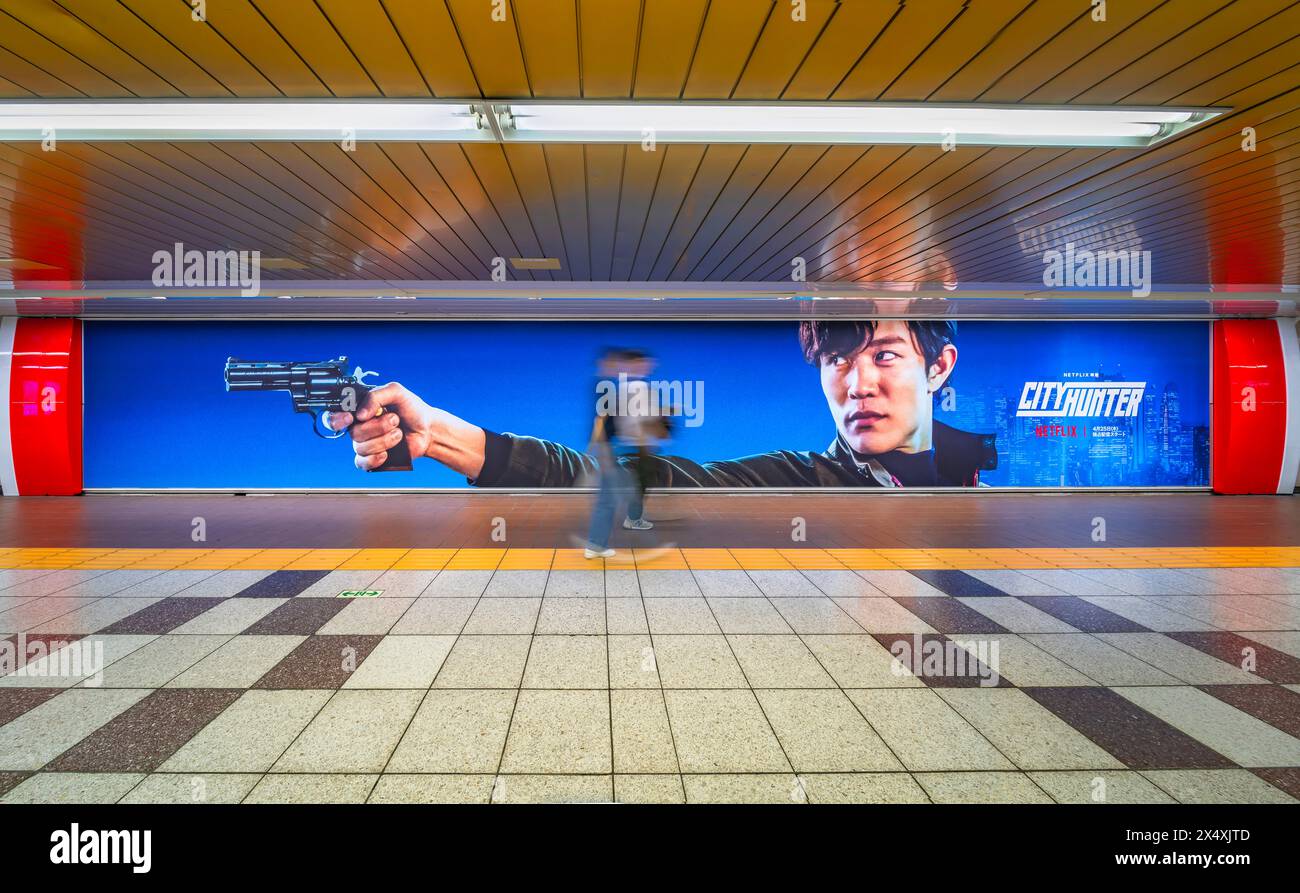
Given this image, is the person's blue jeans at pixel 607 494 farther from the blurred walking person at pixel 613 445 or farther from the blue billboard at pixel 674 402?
the blue billboard at pixel 674 402

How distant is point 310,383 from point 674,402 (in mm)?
6563

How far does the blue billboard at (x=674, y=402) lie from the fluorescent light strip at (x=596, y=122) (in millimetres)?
6631

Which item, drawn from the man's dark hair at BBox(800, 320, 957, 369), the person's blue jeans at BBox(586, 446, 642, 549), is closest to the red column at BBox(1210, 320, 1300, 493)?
the man's dark hair at BBox(800, 320, 957, 369)

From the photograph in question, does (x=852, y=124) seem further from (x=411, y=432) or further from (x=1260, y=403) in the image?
(x=1260, y=403)

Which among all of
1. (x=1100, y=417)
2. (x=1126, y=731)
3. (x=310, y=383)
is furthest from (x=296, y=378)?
(x=1100, y=417)

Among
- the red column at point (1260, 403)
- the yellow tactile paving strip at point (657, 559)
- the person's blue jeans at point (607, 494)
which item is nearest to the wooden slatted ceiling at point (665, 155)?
the person's blue jeans at point (607, 494)

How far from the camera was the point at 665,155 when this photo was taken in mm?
4113

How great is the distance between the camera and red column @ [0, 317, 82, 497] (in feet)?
33.3

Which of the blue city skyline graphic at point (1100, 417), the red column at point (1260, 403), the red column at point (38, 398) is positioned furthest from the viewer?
the blue city skyline graphic at point (1100, 417)

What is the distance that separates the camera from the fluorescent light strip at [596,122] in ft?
11.9
